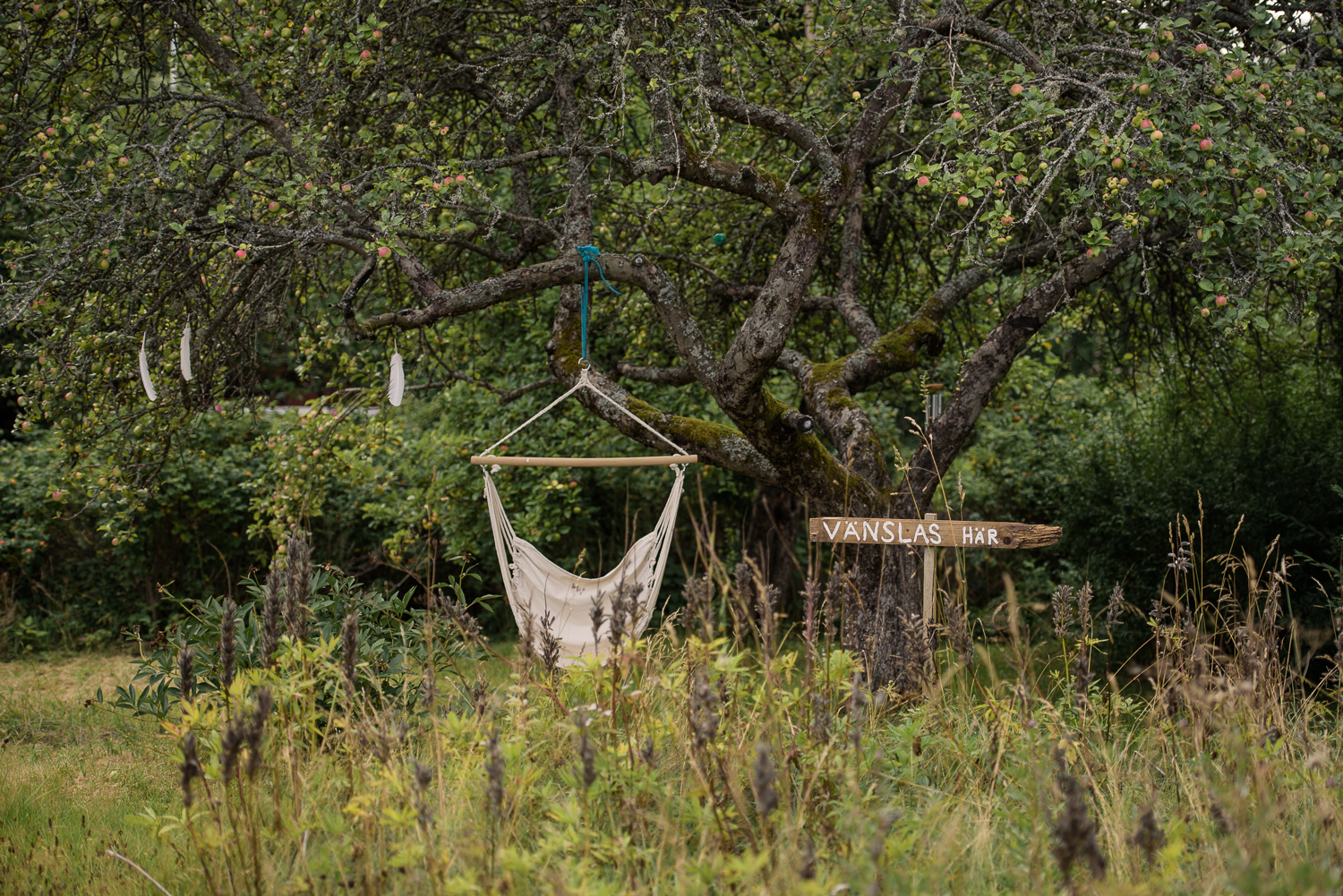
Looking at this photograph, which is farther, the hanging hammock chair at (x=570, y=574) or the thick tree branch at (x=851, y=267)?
the thick tree branch at (x=851, y=267)

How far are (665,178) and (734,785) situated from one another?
303 cm

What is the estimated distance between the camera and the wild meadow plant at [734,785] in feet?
4.79

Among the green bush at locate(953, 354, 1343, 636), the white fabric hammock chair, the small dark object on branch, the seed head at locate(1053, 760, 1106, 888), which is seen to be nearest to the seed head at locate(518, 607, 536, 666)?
the small dark object on branch

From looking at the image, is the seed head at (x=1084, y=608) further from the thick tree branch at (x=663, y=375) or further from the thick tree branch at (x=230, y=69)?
the thick tree branch at (x=230, y=69)

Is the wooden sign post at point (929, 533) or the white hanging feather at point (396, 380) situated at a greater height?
the white hanging feather at point (396, 380)

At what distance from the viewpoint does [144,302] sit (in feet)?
13.2

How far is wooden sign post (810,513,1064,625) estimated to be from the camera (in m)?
2.66

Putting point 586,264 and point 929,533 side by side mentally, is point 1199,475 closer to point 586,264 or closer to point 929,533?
point 929,533

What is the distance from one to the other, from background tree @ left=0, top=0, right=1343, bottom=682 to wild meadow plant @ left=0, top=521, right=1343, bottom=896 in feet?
2.58

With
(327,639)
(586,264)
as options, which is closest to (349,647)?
(327,639)

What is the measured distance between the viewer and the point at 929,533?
2670 mm

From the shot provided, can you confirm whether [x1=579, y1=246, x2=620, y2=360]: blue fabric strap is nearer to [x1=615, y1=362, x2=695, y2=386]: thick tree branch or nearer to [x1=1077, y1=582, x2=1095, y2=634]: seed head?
[x1=615, y1=362, x2=695, y2=386]: thick tree branch

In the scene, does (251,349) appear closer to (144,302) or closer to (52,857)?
(144,302)

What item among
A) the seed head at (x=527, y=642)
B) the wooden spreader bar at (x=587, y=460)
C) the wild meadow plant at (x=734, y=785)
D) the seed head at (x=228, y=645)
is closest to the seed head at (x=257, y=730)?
the wild meadow plant at (x=734, y=785)
